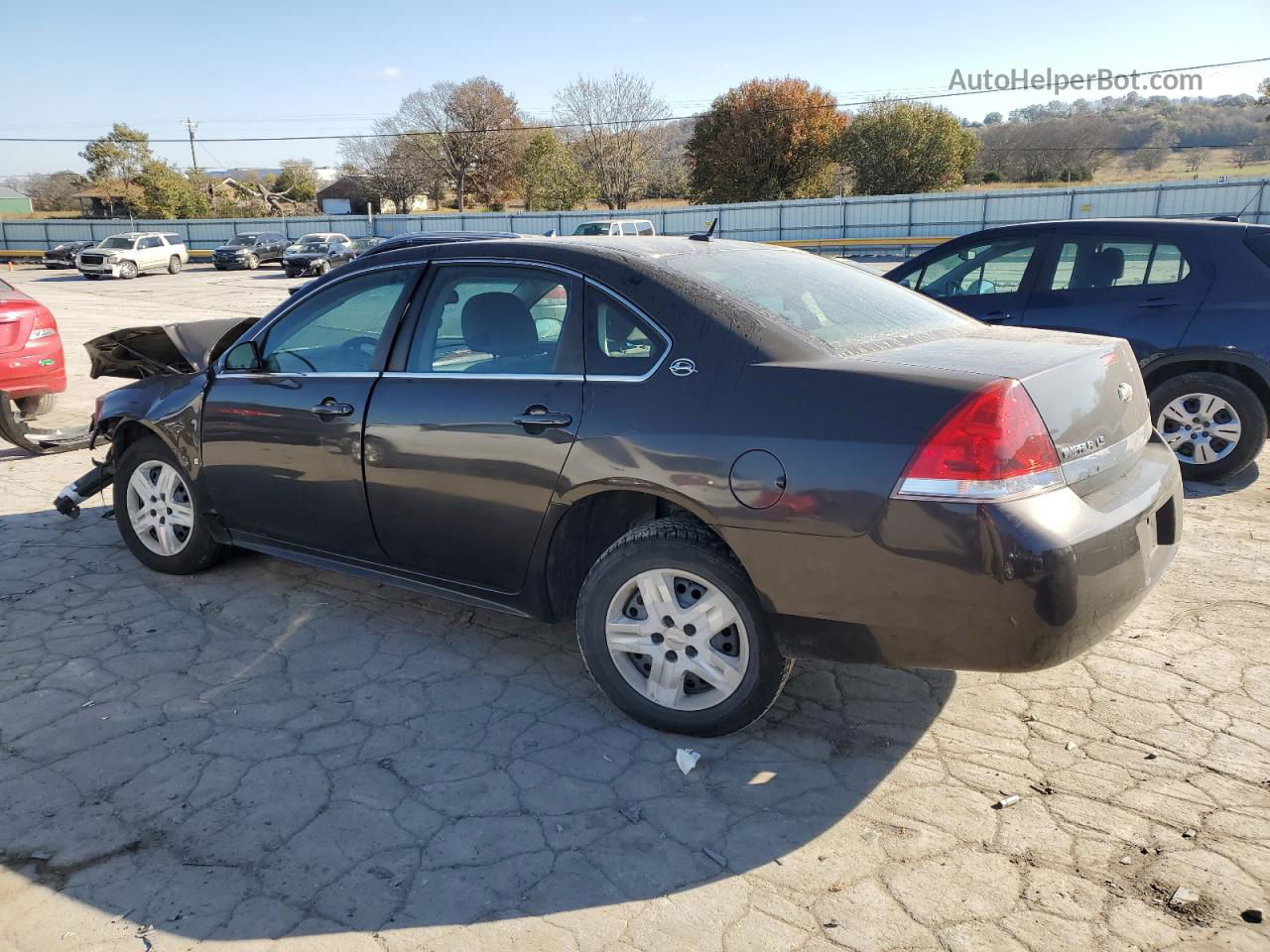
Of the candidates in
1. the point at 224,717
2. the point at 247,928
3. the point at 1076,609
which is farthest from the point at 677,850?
the point at 224,717

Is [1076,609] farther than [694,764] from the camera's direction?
No

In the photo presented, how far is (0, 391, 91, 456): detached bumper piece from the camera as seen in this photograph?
7164mm

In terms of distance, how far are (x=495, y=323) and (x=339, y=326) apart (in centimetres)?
91

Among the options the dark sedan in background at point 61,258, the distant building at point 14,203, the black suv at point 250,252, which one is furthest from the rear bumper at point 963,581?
the distant building at point 14,203

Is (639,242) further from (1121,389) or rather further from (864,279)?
(1121,389)

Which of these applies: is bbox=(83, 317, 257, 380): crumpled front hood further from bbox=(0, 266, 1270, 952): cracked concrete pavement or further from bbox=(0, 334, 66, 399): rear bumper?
bbox=(0, 334, 66, 399): rear bumper

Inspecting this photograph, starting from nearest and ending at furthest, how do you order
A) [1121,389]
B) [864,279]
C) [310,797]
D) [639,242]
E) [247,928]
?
1. [247,928]
2. [310,797]
3. [1121,389]
4. [639,242]
5. [864,279]

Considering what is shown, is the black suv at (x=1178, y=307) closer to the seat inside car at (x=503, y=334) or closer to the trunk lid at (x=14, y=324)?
the seat inside car at (x=503, y=334)

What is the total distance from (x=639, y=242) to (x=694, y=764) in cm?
200

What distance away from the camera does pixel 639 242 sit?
378 cm

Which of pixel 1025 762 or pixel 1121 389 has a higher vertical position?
pixel 1121 389

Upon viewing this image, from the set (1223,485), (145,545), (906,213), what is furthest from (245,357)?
(906,213)

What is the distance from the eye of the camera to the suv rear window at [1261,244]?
5.99 m

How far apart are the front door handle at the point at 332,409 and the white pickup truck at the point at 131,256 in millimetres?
37006
